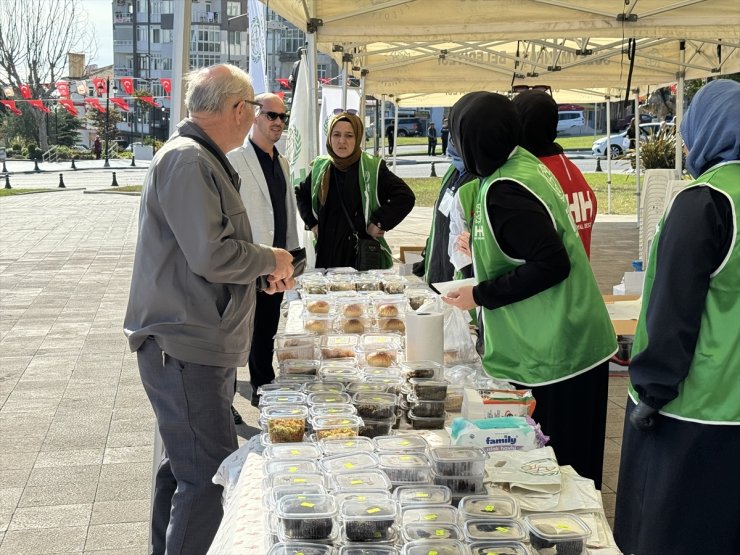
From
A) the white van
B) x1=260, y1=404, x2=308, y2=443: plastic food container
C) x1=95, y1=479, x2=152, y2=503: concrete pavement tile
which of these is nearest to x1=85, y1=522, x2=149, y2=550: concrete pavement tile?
x1=95, y1=479, x2=152, y2=503: concrete pavement tile

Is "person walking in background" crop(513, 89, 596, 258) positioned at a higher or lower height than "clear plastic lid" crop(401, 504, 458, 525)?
higher

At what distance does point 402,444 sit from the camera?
2.26 metres

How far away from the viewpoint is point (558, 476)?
2.13 m

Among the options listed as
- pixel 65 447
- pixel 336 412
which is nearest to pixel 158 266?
pixel 336 412

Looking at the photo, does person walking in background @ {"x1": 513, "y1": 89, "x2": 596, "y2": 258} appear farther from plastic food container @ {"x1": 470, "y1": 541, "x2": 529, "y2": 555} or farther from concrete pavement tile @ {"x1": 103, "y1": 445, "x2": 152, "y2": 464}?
concrete pavement tile @ {"x1": 103, "y1": 445, "x2": 152, "y2": 464}

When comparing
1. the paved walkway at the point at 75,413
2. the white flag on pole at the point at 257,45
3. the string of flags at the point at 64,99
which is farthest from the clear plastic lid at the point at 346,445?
the string of flags at the point at 64,99

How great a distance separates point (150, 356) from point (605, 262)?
9.80 m

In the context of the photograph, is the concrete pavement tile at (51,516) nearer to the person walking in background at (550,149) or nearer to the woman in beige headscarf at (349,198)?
the woman in beige headscarf at (349,198)

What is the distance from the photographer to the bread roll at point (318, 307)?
12.6ft

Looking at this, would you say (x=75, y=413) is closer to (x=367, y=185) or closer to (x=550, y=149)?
(x=367, y=185)

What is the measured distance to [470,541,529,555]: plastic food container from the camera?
171 cm

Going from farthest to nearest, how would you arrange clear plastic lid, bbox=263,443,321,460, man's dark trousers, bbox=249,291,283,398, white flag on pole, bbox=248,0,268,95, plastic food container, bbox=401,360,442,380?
white flag on pole, bbox=248,0,268,95 → man's dark trousers, bbox=249,291,283,398 → plastic food container, bbox=401,360,442,380 → clear plastic lid, bbox=263,443,321,460

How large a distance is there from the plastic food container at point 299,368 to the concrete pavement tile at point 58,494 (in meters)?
1.83

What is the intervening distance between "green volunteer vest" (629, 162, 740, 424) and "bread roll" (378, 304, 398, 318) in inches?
57.4
